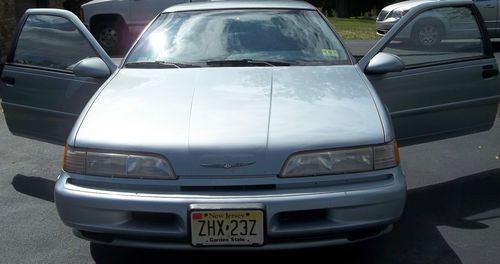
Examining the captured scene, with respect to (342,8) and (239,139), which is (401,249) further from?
(342,8)

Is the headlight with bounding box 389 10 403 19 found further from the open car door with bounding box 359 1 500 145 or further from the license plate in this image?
the license plate

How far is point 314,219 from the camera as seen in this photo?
11.1 ft

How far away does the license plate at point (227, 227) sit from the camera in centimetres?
324

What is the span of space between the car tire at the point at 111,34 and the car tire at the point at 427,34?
10.0m

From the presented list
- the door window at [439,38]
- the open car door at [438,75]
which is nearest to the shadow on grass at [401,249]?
the open car door at [438,75]

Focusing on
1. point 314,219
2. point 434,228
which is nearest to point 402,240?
point 434,228

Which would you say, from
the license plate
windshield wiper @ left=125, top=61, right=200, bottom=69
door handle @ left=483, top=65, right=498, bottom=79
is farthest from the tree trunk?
the license plate

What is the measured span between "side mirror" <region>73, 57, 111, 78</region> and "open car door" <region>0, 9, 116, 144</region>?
4 centimetres

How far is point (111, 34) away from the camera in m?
14.4

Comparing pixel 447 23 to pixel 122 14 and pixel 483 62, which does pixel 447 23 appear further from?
pixel 122 14

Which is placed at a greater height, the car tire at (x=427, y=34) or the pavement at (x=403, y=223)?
the car tire at (x=427, y=34)

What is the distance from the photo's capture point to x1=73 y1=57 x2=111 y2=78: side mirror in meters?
4.66

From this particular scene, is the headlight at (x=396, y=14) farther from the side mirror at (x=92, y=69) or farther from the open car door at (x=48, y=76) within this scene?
the side mirror at (x=92, y=69)

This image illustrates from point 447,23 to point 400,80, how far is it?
0.78 meters
